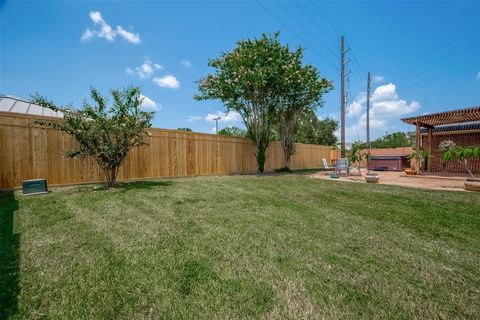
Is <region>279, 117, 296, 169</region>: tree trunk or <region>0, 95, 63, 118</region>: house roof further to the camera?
<region>279, 117, 296, 169</region>: tree trunk

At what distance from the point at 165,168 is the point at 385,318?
8.43m

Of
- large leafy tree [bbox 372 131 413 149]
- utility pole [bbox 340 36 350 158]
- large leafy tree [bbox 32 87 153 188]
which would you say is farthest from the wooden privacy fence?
large leafy tree [bbox 372 131 413 149]

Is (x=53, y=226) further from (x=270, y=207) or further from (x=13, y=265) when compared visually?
(x=270, y=207)

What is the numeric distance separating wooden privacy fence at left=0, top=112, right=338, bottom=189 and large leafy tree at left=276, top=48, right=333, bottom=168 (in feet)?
3.64

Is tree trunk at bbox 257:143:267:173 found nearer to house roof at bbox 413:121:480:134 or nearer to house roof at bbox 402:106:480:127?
house roof at bbox 402:106:480:127

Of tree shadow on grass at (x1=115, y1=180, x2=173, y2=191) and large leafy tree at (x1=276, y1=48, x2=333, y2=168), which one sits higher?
large leafy tree at (x1=276, y1=48, x2=333, y2=168)

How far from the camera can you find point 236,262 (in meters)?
2.21

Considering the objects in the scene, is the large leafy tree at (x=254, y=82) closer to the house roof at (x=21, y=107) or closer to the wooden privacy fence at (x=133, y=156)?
the wooden privacy fence at (x=133, y=156)

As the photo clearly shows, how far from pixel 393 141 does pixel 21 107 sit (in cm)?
4235

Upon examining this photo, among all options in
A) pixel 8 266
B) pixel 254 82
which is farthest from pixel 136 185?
pixel 254 82

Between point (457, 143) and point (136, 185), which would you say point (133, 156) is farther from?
point (457, 143)

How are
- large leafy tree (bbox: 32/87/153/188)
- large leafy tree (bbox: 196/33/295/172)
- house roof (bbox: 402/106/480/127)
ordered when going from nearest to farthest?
large leafy tree (bbox: 32/87/153/188) → house roof (bbox: 402/106/480/127) → large leafy tree (bbox: 196/33/295/172)

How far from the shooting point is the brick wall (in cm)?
1102

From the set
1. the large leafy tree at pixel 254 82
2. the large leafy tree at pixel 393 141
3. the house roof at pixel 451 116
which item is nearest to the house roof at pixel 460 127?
the house roof at pixel 451 116
